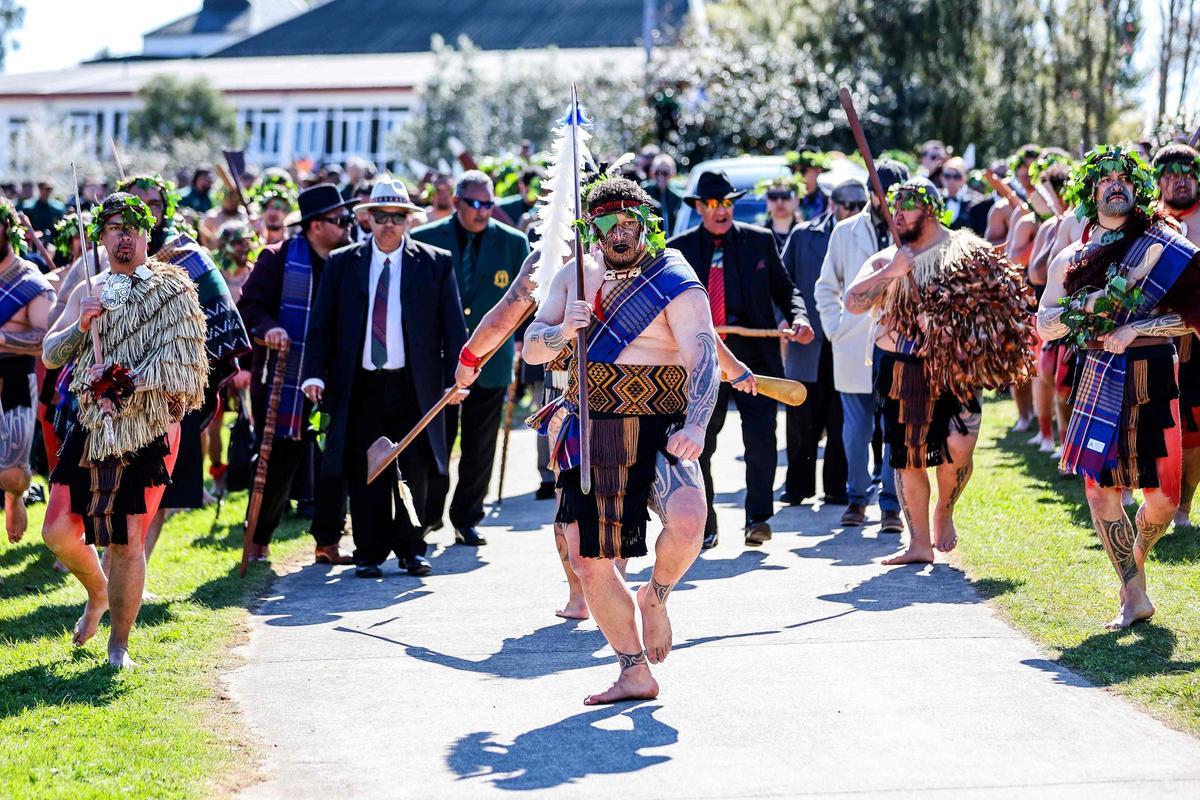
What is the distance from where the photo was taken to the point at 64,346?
775 centimetres

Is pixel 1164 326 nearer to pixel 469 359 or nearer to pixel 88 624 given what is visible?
pixel 469 359

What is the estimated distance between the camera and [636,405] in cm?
684

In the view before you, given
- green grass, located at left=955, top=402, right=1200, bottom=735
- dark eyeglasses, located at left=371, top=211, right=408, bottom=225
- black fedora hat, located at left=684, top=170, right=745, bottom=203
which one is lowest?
green grass, located at left=955, top=402, right=1200, bottom=735

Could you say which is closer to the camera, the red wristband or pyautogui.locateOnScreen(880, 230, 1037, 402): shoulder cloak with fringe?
the red wristband

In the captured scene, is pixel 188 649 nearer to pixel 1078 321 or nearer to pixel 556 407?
pixel 556 407

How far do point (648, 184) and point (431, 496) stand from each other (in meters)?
7.02

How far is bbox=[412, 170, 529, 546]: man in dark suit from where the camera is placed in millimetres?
11125

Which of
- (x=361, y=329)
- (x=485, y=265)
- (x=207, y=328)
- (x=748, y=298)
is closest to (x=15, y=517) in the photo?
(x=361, y=329)

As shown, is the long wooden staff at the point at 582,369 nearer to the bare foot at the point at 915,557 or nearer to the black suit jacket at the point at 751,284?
the bare foot at the point at 915,557

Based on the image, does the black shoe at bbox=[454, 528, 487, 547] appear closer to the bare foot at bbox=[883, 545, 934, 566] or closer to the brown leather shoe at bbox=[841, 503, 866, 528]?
the brown leather shoe at bbox=[841, 503, 866, 528]

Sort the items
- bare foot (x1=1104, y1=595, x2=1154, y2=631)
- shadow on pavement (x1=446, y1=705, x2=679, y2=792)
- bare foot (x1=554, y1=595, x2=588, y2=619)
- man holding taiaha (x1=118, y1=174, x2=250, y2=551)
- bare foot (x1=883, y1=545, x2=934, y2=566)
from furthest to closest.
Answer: bare foot (x1=883, y1=545, x2=934, y2=566), bare foot (x1=554, y1=595, x2=588, y2=619), man holding taiaha (x1=118, y1=174, x2=250, y2=551), bare foot (x1=1104, y1=595, x2=1154, y2=631), shadow on pavement (x1=446, y1=705, x2=679, y2=792)

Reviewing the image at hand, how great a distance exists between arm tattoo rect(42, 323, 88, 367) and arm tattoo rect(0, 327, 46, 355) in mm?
1374

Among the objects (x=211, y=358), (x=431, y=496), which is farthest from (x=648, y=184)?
(x=211, y=358)

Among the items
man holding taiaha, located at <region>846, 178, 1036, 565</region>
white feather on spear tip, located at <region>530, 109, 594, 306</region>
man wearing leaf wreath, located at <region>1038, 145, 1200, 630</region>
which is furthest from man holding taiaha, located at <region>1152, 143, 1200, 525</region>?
white feather on spear tip, located at <region>530, 109, 594, 306</region>
